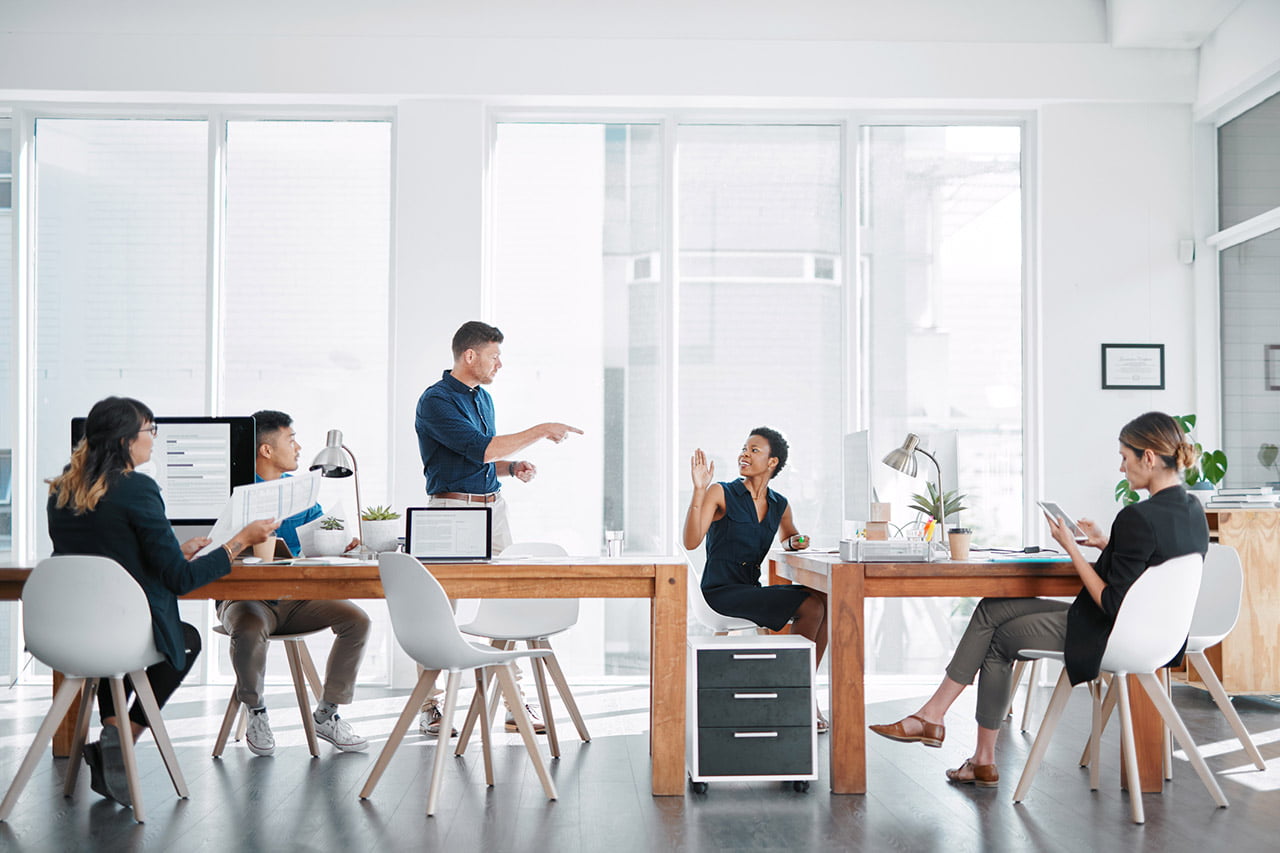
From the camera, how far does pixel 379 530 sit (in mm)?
3557

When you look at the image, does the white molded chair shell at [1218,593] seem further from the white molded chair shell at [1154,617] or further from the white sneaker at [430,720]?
the white sneaker at [430,720]

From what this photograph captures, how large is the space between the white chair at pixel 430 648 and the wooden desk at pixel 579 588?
187mm

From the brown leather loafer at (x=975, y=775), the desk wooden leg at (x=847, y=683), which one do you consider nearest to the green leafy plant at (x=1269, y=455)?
the brown leather loafer at (x=975, y=775)

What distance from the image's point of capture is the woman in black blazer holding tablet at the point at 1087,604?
312 centimetres

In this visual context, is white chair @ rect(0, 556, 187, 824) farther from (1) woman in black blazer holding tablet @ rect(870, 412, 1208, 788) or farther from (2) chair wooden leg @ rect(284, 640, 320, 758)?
(1) woman in black blazer holding tablet @ rect(870, 412, 1208, 788)

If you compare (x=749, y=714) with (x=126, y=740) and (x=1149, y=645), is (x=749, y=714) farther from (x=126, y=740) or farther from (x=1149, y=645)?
(x=126, y=740)

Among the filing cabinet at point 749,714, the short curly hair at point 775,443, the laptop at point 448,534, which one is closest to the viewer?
the filing cabinet at point 749,714

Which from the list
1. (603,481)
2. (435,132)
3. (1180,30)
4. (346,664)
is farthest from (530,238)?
(1180,30)

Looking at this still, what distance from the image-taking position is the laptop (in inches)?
136

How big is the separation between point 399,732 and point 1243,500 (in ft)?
12.7

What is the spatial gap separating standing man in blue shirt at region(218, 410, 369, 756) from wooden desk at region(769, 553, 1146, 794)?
5.37 feet

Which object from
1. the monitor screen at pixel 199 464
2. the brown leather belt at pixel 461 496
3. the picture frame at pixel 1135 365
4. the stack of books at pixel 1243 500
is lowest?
the stack of books at pixel 1243 500

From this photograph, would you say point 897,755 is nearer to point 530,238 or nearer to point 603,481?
point 603,481

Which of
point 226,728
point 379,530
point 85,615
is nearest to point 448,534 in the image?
point 379,530
